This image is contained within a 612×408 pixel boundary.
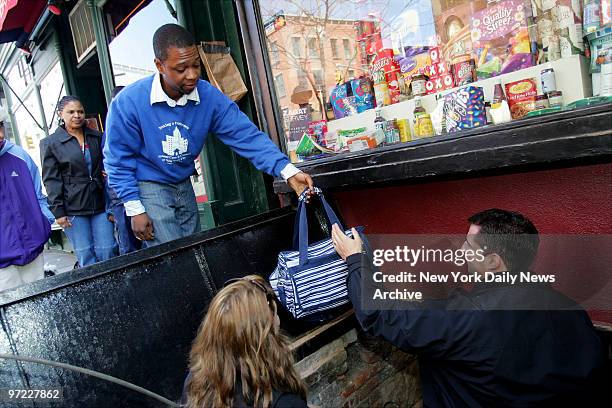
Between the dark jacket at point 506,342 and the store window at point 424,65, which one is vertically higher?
the store window at point 424,65

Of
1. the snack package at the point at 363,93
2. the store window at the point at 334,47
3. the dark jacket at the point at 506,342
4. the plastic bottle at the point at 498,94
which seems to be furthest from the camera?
the store window at the point at 334,47

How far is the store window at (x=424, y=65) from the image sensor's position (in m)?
2.22

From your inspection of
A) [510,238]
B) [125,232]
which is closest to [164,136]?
[125,232]

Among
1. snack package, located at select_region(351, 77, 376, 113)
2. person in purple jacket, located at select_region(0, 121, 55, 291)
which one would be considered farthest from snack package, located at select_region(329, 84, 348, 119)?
person in purple jacket, located at select_region(0, 121, 55, 291)

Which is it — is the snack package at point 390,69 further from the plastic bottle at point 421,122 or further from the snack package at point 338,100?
the snack package at point 338,100

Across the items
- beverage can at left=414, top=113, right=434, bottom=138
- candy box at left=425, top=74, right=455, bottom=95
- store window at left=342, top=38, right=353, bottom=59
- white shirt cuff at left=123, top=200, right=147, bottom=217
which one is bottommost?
white shirt cuff at left=123, top=200, right=147, bottom=217

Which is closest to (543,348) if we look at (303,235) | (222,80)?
(303,235)

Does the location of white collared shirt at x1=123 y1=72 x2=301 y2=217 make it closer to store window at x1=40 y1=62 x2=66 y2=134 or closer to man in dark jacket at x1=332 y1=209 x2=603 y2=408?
man in dark jacket at x1=332 y1=209 x2=603 y2=408

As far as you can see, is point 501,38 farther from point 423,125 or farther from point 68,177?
point 68,177

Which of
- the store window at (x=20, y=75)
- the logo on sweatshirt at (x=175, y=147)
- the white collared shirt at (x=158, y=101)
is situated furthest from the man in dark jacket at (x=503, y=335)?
the store window at (x=20, y=75)

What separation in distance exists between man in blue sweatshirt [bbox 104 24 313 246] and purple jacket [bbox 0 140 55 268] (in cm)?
109

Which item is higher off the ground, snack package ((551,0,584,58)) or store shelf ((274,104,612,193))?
snack package ((551,0,584,58))

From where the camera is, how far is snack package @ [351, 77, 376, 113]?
3.16 metres

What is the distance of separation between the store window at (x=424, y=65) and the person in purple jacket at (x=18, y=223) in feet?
6.95
